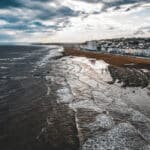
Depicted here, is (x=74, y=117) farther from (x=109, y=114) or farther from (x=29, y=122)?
(x=29, y=122)

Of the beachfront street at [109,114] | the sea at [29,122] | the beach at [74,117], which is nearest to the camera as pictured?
the sea at [29,122]

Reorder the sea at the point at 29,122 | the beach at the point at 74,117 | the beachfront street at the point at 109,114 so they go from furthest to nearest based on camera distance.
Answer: the beachfront street at the point at 109,114
the beach at the point at 74,117
the sea at the point at 29,122

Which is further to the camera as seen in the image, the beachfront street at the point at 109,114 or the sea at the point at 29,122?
the beachfront street at the point at 109,114

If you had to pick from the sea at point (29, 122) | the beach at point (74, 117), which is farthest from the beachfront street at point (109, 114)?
the sea at point (29, 122)

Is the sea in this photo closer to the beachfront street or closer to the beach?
the beach

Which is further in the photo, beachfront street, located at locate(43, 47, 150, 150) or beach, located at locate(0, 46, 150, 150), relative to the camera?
beachfront street, located at locate(43, 47, 150, 150)

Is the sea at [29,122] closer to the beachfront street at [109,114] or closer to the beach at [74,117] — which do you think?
the beach at [74,117]

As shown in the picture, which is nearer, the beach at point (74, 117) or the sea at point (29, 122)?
the sea at point (29, 122)

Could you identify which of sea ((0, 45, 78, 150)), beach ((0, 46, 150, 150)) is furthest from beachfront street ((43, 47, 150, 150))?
sea ((0, 45, 78, 150))

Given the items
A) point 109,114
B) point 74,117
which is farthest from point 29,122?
point 109,114
